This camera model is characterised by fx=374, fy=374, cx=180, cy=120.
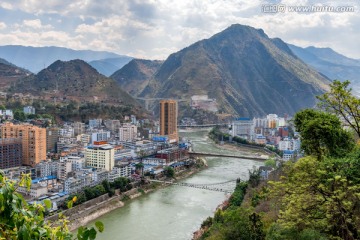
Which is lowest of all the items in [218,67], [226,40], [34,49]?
[218,67]

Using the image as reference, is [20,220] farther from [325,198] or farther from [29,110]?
[29,110]

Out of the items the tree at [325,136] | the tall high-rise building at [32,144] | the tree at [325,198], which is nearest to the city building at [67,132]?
the tall high-rise building at [32,144]

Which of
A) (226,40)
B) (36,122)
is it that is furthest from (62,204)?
(226,40)

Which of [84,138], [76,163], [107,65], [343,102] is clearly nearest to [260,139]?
[84,138]

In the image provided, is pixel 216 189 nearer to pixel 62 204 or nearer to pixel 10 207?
pixel 62 204

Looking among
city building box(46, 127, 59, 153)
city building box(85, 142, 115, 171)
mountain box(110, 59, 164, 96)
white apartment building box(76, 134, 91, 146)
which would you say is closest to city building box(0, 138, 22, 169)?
city building box(85, 142, 115, 171)

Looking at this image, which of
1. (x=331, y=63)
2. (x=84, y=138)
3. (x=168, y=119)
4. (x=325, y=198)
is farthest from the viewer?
(x=331, y=63)

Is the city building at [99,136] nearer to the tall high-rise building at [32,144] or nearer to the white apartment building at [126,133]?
the white apartment building at [126,133]
